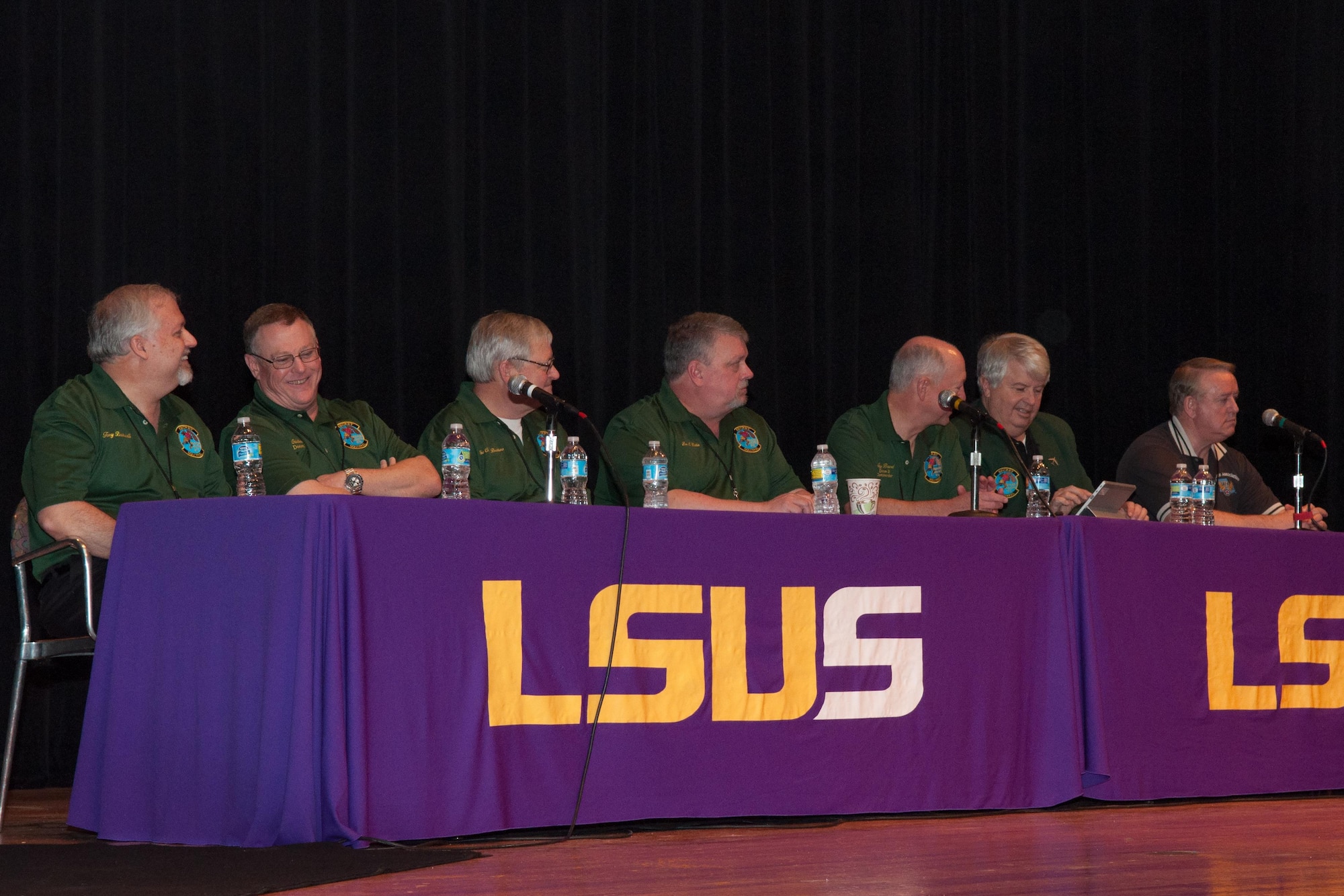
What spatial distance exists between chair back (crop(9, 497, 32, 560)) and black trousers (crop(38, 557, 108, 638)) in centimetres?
8

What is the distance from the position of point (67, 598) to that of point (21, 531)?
213mm

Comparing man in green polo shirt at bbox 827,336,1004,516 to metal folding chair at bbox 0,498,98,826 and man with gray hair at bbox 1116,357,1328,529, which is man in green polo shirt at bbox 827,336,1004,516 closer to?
man with gray hair at bbox 1116,357,1328,529

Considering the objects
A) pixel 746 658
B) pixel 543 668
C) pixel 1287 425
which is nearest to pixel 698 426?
pixel 746 658

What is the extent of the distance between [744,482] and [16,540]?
76.3 inches

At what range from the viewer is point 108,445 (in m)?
3.33

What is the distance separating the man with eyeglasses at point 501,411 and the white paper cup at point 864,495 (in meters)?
0.83

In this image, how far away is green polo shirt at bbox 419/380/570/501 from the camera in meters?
3.90

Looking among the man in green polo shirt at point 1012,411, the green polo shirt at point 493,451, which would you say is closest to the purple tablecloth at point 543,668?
the green polo shirt at point 493,451

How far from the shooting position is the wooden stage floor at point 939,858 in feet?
7.54

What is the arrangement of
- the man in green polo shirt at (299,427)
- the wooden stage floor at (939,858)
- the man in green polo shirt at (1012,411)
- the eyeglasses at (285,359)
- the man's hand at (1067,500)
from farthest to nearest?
the man in green polo shirt at (1012,411) → the man's hand at (1067,500) → the eyeglasses at (285,359) → the man in green polo shirt at (299,427) → the wooden stage floor at (939,858)

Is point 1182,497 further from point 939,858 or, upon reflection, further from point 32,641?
point 32,641

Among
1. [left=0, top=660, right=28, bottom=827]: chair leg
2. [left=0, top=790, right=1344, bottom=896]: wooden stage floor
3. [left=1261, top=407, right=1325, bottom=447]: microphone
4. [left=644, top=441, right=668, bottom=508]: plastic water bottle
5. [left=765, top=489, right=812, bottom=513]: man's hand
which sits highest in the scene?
[left=1261, top=407, right=1325, bottom=447]: microphone

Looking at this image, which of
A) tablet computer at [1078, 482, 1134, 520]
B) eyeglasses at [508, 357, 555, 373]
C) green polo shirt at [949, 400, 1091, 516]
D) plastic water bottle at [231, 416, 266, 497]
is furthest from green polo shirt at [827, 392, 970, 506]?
plastic water bottle at [231, 416, 266, 497]

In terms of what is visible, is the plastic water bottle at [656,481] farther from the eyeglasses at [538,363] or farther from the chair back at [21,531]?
the chair back at [21,531]
